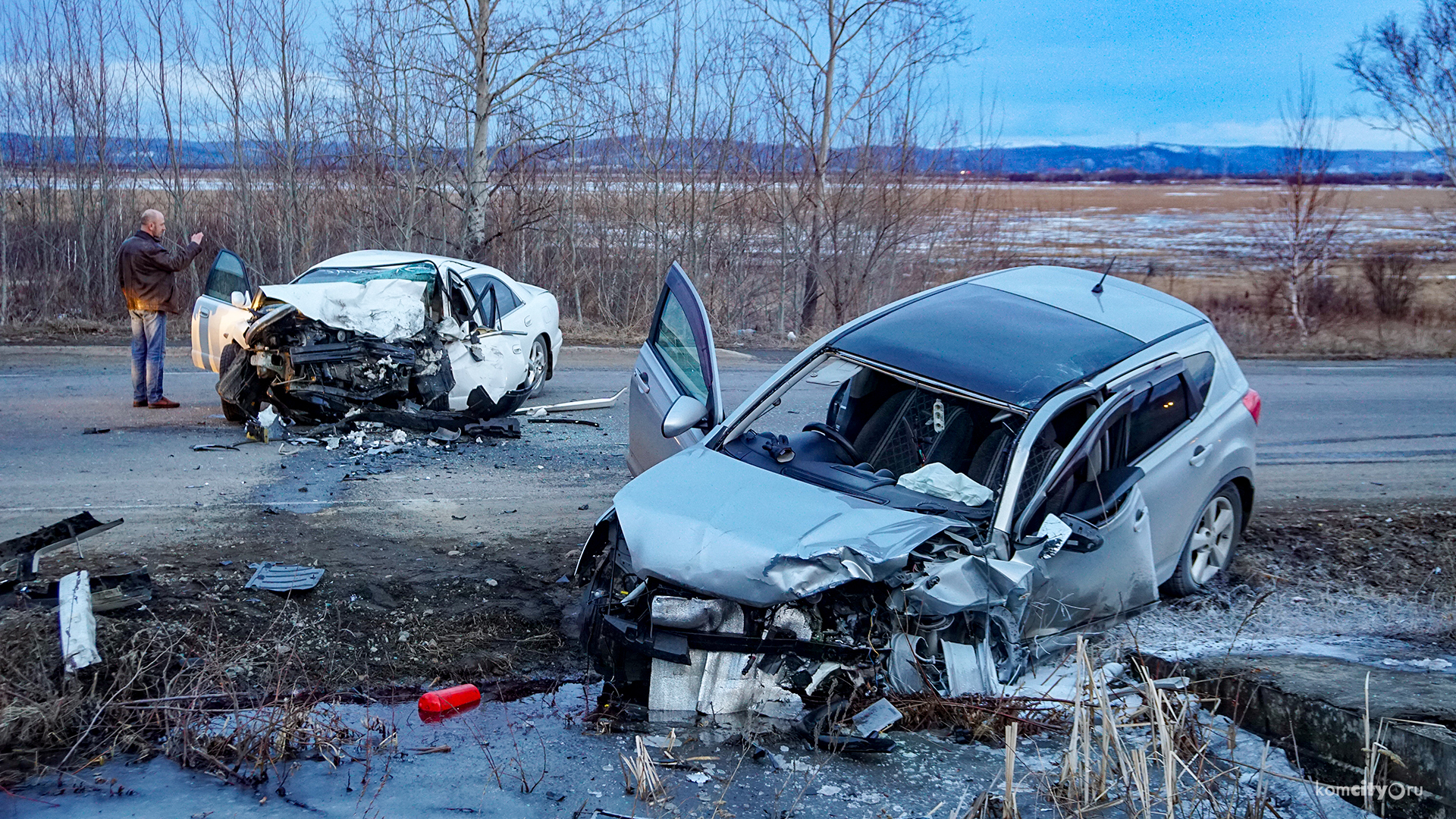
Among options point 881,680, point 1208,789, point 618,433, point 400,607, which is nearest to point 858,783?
point 881,680

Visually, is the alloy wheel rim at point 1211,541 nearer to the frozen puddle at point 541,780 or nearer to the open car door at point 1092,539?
the open car door at point 1092,539

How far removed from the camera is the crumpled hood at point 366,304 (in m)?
8.90

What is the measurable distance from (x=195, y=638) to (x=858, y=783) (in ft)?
9.88

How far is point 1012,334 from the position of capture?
5164mm

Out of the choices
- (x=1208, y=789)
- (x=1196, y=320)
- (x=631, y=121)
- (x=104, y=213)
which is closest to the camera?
(x=1208, y=789)

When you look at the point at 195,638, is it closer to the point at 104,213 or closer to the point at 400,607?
the point at 400,607

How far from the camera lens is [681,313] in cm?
599

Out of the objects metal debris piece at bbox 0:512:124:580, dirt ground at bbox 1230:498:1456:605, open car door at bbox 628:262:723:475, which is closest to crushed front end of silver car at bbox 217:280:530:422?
open car door at bbox 628:262:723:475

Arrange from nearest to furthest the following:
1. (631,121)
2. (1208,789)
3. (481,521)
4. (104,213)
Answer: (1208,789)
(481,521)
(104,213)
(631,121)

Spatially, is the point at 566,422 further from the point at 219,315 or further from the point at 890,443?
the point at 890,443

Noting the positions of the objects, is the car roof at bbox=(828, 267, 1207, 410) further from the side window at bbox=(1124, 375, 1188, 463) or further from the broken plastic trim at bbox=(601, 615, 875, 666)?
the broken plastic trim at bbox=(601, 615, 875, 666)

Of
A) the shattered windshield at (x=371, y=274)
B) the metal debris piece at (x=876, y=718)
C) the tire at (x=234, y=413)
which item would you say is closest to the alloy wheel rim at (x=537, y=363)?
the shattered windshield at (x=371, y=274)

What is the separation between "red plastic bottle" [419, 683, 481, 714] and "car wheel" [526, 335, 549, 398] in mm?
6170

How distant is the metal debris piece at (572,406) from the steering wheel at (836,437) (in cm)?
536
